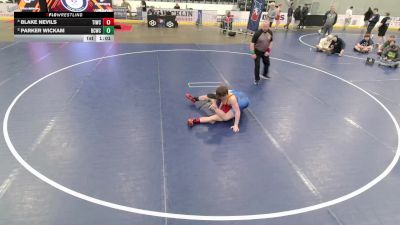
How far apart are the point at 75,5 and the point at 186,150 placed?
6407mm

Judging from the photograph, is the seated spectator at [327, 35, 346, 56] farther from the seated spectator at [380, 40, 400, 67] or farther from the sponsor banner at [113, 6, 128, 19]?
the sponsor banner at [113, 6, 128, 19]

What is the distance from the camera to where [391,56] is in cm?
1230

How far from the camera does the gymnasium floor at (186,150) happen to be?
432 cm

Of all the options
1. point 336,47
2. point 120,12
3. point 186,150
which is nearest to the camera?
point 186,150

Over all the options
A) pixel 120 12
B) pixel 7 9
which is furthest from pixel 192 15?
pixel 7 9

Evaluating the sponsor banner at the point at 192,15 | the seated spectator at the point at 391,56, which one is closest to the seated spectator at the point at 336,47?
the seated spectator at the point at 391,56

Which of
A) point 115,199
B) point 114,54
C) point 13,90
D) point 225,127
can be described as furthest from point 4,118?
point 114,54

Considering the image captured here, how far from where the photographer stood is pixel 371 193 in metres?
4.77

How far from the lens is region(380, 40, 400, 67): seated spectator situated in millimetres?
12152

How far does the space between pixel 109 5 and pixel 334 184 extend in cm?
872

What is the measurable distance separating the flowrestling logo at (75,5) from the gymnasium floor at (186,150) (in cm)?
206

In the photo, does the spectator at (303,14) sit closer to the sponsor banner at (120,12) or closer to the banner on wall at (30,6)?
the sponsor banner at (120,12)

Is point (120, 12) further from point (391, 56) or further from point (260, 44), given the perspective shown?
point (391, 56)

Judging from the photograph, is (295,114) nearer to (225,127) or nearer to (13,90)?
(225,127)
